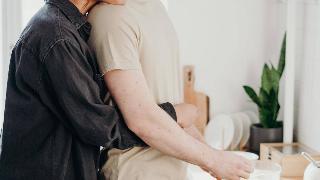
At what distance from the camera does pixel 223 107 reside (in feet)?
7.82

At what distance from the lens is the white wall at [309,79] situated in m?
1.90

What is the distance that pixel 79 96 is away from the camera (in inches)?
35.6

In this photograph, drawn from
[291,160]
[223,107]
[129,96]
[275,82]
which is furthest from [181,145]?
[223,107]

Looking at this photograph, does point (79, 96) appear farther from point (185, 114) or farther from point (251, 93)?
point (251, 93)

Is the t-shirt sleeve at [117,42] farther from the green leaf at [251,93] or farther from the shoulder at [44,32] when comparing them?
the green leaf at [251,93]

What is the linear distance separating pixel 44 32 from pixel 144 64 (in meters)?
0.23

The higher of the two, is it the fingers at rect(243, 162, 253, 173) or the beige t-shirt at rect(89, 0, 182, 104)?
the beige t-shirt at rect(89, 0, 182, 104)

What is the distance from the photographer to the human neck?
99 cm

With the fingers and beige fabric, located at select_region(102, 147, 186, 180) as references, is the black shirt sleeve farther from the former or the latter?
the fingers

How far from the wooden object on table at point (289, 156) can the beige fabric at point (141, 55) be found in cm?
83

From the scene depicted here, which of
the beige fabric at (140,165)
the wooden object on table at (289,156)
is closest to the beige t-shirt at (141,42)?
the beige fabric at (140,165)

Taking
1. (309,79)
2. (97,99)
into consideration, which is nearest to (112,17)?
(97,99)

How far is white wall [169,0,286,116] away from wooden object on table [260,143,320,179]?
17.5 inches

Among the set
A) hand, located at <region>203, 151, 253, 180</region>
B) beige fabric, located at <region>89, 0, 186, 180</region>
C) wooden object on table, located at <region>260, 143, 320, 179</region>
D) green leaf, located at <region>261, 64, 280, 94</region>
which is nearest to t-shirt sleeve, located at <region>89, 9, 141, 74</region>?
beige fabric, located at <region>89, 0, 186, 180</region>
